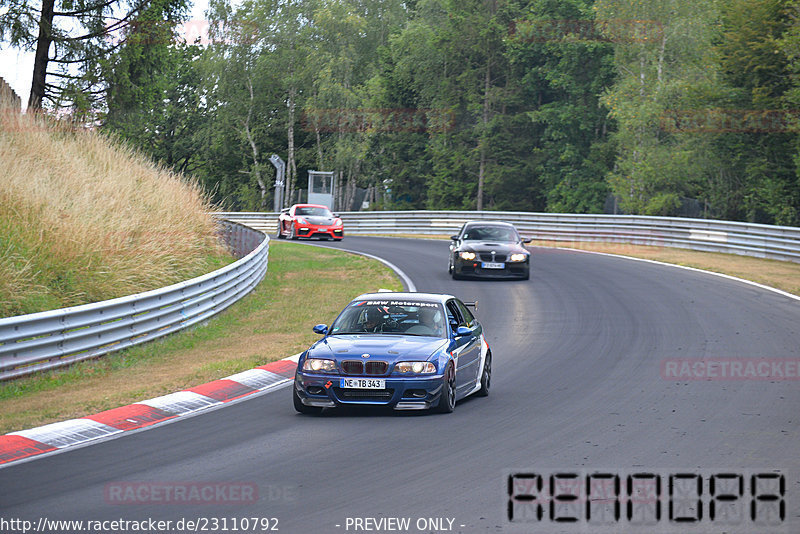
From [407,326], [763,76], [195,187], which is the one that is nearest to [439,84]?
[763,76]

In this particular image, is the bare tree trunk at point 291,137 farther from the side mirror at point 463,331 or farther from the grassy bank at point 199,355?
the side mirror at point 463,331

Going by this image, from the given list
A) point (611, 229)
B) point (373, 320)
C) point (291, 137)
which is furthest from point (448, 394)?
point (291, 137)

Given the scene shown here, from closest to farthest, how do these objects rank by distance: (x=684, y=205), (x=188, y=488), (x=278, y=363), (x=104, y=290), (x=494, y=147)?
(x=188, y=488) → (x=278, y=363) → (x=104, y=290) → (x=684, y=205) → (x=494, y=147)

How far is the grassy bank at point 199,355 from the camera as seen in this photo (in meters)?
11.8

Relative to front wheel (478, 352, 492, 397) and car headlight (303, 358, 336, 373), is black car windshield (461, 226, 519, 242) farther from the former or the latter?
car headlight (303, 358, 336, 373)

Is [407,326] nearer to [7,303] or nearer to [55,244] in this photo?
[7,303]

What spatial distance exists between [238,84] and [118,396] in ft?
218

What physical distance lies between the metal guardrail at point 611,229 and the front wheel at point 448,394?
67.3 feet

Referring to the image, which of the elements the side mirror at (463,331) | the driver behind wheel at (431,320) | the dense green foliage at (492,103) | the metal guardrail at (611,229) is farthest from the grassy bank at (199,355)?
the dense green foliage at (492,103)

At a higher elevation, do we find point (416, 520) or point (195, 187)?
point (195, 187)

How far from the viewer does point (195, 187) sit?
1148 inches

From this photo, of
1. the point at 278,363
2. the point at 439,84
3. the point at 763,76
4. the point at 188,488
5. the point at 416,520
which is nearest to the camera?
the point at 416,520

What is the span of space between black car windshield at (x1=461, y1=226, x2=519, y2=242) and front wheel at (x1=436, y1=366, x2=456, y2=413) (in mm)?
16099

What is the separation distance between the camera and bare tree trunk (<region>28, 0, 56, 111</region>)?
31.6 meters
